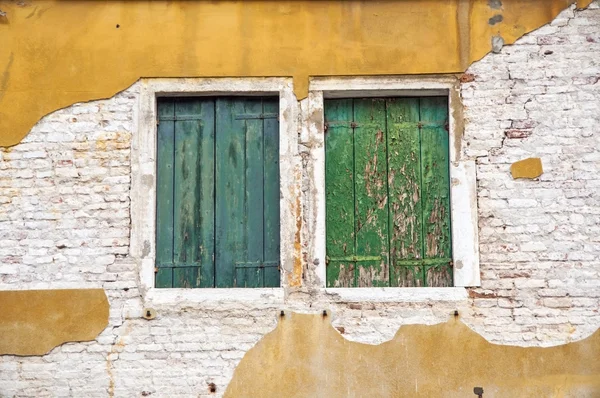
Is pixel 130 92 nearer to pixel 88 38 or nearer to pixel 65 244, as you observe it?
pixel 88 38

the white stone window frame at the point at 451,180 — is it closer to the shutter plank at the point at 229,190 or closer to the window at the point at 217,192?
the window at the point at 217,192

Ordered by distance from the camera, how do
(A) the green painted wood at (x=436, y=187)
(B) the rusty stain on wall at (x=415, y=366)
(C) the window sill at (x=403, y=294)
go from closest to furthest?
(B) the rusty stain on wall at (x=415, y=366), (C) the window sill at (x=403, y=294), (A) the green painted wood at (x=436, y=187)

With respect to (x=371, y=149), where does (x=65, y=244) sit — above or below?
below

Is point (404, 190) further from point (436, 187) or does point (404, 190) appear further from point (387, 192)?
point (436, 187)

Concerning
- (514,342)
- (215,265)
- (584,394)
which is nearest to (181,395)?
(215,265)

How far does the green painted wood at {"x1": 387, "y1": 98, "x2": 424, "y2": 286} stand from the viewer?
18.8ft

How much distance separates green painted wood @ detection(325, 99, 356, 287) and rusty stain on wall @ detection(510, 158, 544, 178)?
45.3 inches

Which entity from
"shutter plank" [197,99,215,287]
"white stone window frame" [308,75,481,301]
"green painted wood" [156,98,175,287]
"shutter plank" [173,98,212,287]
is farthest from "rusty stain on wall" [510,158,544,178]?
"green painted wood" [156,98,175,287]

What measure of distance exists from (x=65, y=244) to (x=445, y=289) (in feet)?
8.82

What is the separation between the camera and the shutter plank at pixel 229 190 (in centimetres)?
576

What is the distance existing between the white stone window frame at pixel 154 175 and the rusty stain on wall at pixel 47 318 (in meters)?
0.37

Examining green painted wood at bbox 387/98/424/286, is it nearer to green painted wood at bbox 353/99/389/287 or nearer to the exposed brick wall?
green painted wood at bbox 353/99/389/287

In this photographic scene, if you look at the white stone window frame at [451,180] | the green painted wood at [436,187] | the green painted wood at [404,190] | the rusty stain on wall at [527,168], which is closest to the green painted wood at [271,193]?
the white stone window frame at [451,180]

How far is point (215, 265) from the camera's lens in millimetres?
5762
